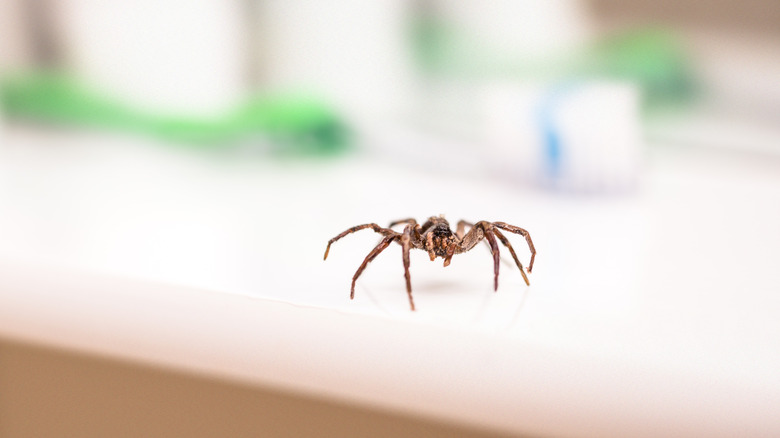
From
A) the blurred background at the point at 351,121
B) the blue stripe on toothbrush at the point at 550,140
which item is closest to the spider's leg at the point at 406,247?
the blurred background at the point at 351,121

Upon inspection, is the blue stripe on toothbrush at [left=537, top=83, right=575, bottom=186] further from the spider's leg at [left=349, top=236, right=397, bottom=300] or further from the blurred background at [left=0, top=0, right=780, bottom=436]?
the spider's leg at [left=349, top=236, right=397, bottom=300]

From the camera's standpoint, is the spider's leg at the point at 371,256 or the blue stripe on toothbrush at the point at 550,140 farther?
the blue stripe on toothbrush at the point at 550,140

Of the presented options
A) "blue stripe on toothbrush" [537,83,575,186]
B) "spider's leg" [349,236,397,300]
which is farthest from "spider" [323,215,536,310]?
"blue stripe on toothbrush" [537,83,575,186]

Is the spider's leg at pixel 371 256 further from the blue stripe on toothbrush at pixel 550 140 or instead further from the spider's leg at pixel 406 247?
the blue stripe on toothbrush at pixel 550 140

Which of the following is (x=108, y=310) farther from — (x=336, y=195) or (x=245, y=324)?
(x=336, y=195)

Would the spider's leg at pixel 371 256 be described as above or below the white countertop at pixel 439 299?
above

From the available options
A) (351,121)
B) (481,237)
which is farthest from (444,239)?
(351,121)

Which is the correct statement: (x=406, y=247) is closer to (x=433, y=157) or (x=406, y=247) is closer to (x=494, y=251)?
(x=494, y=251)
